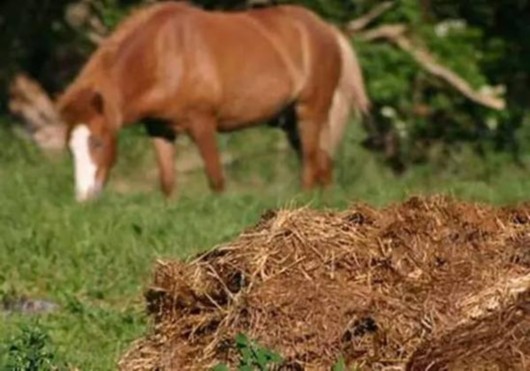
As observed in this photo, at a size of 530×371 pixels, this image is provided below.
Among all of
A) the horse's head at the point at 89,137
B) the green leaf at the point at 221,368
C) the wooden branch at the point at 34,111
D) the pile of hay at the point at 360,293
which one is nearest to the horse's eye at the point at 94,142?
the horse's head at the point at 89,137

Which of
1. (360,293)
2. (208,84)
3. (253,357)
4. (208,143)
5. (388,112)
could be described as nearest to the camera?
(253,357)

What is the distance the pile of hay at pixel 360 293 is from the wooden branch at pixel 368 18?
13.7 meters

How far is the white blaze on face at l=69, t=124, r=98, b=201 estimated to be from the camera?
15.6 metres

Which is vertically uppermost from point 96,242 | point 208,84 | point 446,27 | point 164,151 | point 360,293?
point 360,293

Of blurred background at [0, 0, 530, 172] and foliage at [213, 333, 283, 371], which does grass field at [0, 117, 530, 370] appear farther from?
blurred background at [0, 0, 530, 172]

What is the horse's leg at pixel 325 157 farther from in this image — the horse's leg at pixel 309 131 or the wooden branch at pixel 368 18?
the wooden branch at pixel 368 18

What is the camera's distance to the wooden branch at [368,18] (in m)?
21.0

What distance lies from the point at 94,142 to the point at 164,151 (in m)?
1.22

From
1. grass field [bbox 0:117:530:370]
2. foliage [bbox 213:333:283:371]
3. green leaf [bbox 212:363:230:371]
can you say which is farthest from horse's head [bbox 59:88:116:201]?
foliage [bbox 213:333:283:371]

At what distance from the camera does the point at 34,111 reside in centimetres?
2186

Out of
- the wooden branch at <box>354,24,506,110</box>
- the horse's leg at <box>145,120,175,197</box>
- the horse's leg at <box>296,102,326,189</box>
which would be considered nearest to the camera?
the horse's leg at <box>145,120,175,197</box>

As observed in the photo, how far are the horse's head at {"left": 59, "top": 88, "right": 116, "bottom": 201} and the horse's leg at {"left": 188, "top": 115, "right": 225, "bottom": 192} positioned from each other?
88 centimetres

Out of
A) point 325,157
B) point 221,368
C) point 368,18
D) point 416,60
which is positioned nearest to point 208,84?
point 325,157

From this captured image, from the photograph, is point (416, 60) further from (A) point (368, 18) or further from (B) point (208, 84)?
(B) point (208, 84)
